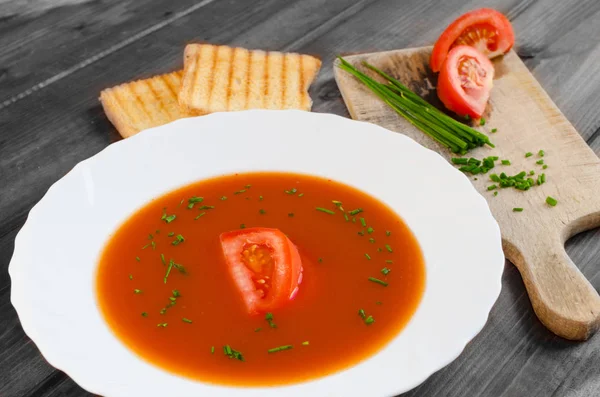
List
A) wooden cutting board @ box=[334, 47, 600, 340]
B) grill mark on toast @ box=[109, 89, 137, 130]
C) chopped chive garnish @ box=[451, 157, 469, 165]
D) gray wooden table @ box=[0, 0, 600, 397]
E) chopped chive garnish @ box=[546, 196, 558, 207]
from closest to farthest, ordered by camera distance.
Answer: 1. gray wooden table @ box=[0, 0, 600, 397]
2. wooden cutting board @ box=[334, 47, 600, 340]
3. chopped chive garnish @ box=[546, 196, 558, 207]
4. chopped chive garnish @ box=[451, 157, 469, 165]
5. grill mark on toast @ box=[109, 89, 137, 130]

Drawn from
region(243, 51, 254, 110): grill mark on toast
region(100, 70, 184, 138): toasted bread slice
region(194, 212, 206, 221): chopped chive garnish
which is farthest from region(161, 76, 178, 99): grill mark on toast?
region(194, 212, 206, 221): chopped chive garnish

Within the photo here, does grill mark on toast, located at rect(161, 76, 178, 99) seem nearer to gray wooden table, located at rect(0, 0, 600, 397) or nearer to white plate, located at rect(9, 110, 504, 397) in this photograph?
gray wooden table, located at rect(0, 0, 600, 397)

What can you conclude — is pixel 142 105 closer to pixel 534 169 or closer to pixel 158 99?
pixel 158 99

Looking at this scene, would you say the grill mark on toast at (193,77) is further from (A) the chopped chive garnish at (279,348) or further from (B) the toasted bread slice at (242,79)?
(A) the chopped chive garnish at (279,348)

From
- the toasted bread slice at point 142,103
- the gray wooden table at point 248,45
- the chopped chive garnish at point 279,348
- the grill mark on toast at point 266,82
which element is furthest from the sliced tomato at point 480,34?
the chopped chive garnish at point 279,348

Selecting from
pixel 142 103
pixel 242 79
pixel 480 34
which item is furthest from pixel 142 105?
pixel 480 34

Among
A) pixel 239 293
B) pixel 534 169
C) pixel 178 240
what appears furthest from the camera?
pixel 534 169
